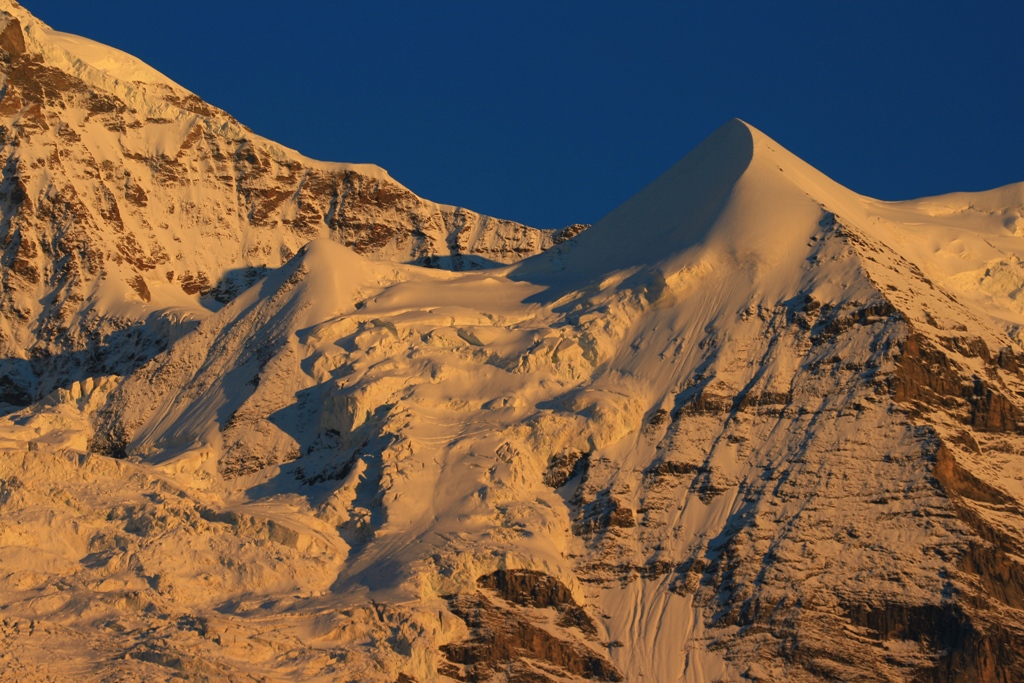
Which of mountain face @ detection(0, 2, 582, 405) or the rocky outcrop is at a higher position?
mountain face @ detection(0, 2, 582, 405)

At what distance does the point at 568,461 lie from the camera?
461 ft

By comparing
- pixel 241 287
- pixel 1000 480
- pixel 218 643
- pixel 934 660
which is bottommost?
pixel 218 643

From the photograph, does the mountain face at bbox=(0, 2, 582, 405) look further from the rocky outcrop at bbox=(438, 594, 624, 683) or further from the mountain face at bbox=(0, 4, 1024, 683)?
the rocky outcrop at bbox=(438, 594, 624, 683)

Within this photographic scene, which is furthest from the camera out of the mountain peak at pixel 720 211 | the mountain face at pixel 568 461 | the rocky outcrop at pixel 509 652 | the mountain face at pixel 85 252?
the mountain face at pixel 85 252

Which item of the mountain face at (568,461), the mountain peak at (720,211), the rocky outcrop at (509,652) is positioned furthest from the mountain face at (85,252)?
the rocky outcrop at (509,652)

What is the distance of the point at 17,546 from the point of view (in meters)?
126

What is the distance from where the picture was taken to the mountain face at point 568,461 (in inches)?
4852

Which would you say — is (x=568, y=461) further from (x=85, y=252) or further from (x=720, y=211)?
(x=85, y=252)

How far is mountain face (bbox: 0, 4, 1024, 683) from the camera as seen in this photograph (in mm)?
123250

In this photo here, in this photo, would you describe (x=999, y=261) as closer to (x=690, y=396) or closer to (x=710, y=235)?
(x=710, y=235)

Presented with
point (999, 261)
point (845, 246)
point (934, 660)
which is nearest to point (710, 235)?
point (845, 246)

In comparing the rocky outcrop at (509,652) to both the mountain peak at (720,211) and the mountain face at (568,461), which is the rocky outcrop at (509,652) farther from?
the mountain peak at (720,211)

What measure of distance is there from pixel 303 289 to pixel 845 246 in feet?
148

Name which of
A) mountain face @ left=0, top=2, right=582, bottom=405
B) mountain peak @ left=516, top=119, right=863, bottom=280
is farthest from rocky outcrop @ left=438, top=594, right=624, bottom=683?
mountain face @ left=0, top=2, right=582, bottom=405
